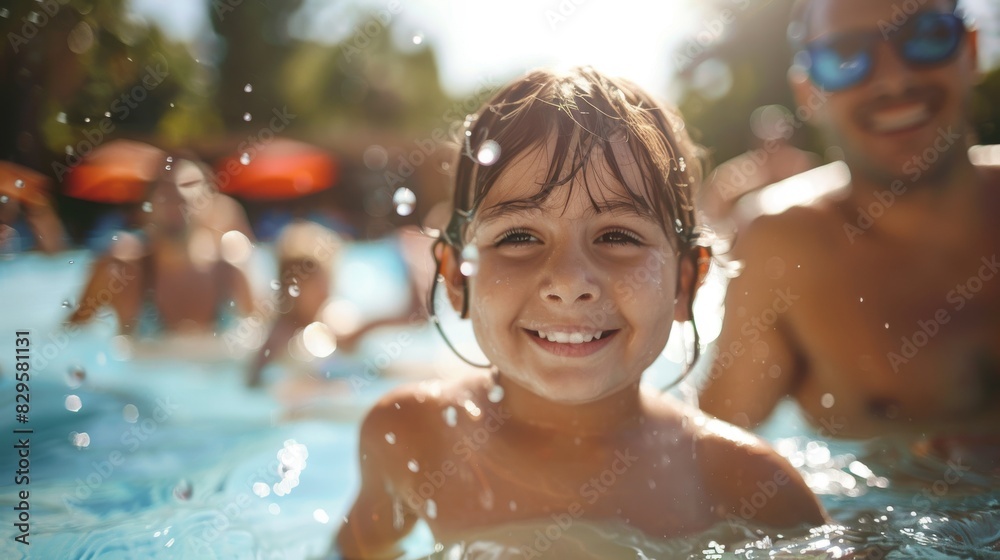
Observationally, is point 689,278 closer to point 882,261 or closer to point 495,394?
point 495,394

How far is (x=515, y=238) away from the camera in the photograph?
6.92 feet

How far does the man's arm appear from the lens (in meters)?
3.32

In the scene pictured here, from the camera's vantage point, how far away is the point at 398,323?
6395 millimetres

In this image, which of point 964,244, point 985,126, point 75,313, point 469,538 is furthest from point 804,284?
point 985,126

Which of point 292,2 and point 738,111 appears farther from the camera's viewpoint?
point 292,2

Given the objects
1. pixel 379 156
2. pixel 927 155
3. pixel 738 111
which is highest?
pixel 927 155

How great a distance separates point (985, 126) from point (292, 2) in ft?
68.4

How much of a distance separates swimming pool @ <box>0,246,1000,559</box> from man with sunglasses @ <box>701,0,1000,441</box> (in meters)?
0.30

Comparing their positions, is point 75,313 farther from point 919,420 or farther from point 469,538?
point 919,420

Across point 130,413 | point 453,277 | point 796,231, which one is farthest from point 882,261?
point 130,413

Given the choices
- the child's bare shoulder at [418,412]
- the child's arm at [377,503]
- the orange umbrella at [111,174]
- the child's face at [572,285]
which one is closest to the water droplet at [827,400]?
the child's face at [572,285]

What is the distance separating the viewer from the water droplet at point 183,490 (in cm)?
313

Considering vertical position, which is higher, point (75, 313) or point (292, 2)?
point (292, 2)

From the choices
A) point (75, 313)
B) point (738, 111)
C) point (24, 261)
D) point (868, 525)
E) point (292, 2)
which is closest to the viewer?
Result: point (868, 525)
